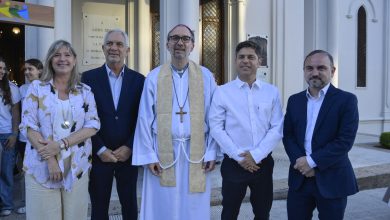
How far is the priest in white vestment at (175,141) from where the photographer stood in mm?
3893

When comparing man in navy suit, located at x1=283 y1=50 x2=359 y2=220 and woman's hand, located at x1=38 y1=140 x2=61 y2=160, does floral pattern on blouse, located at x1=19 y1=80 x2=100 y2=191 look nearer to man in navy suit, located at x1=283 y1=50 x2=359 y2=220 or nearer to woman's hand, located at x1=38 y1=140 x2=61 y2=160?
woman's hand, located at x1=38 y1=140 x2=61 y2=160

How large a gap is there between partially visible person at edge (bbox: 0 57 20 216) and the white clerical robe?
91.7 inches

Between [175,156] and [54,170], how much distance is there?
106 centimetres

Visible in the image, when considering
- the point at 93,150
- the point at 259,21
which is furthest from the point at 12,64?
the point at 93,150

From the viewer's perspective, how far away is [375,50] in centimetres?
1543

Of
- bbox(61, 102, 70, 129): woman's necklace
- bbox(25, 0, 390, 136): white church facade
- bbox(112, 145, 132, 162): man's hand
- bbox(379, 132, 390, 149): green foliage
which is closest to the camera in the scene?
bbox(61, 102, 70, 129): woman's necklace

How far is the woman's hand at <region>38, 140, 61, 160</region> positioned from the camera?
344cm

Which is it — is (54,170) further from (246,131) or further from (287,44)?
(287,44)

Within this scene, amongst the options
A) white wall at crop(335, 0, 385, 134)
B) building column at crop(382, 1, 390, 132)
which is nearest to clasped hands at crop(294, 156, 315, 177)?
white wall at crop(335, 0, 385, 134)

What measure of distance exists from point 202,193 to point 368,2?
13426 mm

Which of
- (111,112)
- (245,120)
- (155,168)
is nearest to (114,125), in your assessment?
(111,112)

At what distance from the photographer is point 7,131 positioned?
5.51 meters

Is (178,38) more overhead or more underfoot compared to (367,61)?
more underfoot

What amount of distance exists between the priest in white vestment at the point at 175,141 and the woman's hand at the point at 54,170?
69cm
